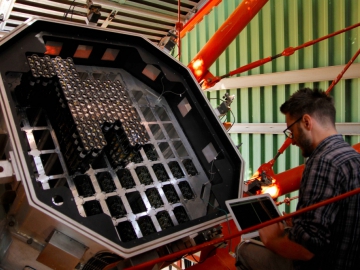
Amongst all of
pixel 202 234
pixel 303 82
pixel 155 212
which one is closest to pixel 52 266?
pixel 155 212

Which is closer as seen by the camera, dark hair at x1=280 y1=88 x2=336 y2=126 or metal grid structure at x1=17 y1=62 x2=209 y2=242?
dark hair at x1=280 y1=88 x2=336 y2=126

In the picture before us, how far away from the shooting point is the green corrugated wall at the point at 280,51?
18.5ft

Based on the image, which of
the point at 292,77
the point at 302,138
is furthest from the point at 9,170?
the point at 292,77

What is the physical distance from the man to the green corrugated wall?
3.53 m

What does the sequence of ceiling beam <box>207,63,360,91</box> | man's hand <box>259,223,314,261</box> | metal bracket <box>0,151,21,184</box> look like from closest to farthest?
1. man's hand <box>259,223,314,261</box>
2. metal bracket <box>0,151,21,184</box>
3. ceiling beam <box>207,63,360,91</box>

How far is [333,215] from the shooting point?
6.85ft

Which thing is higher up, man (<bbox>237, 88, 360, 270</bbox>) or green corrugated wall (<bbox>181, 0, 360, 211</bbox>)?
green corrugated wall (<bbox>181, 0, 360, 211</bbox>)

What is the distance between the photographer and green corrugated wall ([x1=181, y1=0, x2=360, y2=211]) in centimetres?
564

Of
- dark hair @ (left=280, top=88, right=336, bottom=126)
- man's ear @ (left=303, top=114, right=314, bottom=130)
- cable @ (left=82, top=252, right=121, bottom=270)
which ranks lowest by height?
cable @ (left=82, top=252, right=121, bottom=270)

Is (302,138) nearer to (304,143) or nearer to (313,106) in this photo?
(304,143)

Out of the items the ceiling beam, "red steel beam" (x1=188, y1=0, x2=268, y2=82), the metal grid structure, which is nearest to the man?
the metal grid structure

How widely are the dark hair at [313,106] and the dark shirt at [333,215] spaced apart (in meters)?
0.28

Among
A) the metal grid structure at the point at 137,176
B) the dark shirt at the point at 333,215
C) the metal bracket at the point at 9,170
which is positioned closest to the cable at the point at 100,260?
the metal grid structure at the point at 137,176

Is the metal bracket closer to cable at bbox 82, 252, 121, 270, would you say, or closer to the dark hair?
cable at bbox 82, 252, 121, 270
